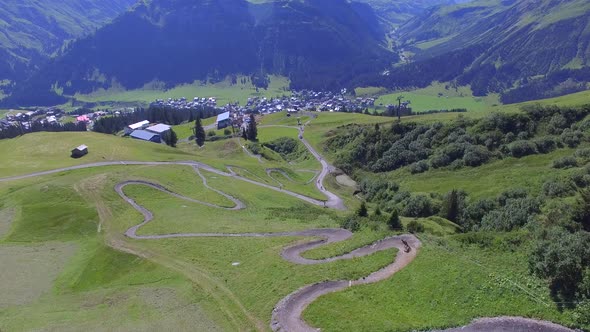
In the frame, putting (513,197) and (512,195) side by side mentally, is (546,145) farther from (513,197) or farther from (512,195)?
(513,197)

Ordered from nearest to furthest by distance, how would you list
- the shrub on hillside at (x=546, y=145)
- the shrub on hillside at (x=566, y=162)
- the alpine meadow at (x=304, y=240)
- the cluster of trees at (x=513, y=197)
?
the cluster of trees at (x=513, y=197), the alpine meadow at (x=304, y=240), the shrub on hillside at (x=566, y=162), the shrub on hillside at (x=546, y=145)

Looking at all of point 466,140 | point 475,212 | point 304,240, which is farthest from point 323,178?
point 304,240

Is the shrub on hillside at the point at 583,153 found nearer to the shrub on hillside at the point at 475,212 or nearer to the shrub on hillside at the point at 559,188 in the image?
the shrub on hillside at the point at 559,188

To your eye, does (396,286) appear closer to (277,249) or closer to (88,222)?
(277,249)

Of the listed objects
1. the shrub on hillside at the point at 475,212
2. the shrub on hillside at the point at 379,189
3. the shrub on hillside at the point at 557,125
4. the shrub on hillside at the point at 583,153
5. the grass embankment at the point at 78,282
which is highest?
the shrub on hillside at the point at 557,125

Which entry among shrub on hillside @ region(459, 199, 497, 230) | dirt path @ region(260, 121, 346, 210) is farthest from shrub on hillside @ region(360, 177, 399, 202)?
shrub on hillside @ region(459, 199, 497, 230)

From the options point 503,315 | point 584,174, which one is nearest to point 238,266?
point 503,315

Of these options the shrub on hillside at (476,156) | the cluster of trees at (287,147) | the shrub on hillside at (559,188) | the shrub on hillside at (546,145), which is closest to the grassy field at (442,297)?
the shrub on hillside at (559,188)
